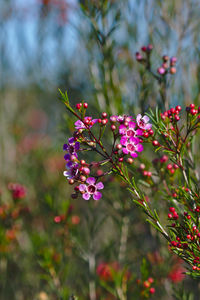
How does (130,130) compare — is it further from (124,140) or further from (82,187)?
(82,187)

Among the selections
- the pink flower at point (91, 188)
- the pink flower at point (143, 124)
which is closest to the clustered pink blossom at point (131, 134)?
the pink flower at point (143, 124)

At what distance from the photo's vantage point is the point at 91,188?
100cm

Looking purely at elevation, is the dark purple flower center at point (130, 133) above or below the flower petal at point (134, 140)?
above

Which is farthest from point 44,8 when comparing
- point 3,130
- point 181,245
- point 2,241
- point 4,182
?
point 181,245

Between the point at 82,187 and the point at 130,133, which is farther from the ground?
the point at 130,133

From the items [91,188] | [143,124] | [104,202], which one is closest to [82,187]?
[91,188]

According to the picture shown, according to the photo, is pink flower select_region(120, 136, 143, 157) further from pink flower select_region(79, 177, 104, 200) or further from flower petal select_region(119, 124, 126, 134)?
pink flower select_region(79, 177, 104, 200)

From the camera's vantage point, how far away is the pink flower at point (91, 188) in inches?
37.8

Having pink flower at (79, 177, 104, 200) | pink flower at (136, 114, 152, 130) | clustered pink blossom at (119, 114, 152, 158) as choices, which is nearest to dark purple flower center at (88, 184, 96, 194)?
pink flower at (79, 177, 104, 200)

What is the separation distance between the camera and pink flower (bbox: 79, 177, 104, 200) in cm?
96

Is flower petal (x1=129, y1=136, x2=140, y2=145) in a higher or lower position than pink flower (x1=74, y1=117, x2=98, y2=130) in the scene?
lower

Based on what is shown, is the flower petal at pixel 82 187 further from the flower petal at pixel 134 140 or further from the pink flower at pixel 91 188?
the flower petal at pixel 134 140

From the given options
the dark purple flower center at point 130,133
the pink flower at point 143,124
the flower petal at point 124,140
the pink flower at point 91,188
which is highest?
the pink flower at point 143,124

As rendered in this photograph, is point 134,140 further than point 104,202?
No
